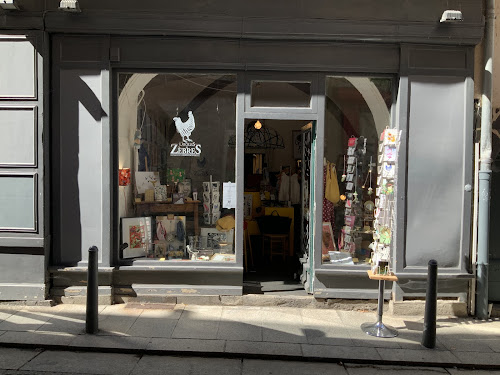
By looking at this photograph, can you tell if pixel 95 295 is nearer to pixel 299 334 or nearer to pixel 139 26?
pixel 299 334

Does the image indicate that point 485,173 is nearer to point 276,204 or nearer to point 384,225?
point 384,225

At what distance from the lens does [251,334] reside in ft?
18.6

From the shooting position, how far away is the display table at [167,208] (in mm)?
7016

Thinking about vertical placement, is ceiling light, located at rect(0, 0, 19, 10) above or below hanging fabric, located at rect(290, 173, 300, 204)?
above

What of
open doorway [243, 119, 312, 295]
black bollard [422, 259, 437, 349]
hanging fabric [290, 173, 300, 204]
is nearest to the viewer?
black bollard [422, 259, 437, 349]

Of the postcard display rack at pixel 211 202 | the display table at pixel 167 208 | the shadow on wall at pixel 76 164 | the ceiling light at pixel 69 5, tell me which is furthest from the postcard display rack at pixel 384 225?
the ceiling light at pixel 69 5

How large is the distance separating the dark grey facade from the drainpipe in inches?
6.4

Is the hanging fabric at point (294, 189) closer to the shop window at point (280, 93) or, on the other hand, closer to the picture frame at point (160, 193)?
the shop window at point (280, 93)

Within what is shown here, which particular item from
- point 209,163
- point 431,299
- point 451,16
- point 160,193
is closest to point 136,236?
point 160,193

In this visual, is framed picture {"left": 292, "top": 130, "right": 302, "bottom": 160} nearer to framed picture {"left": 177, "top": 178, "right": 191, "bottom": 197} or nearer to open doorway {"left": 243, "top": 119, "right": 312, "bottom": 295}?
open doorway {"left": 243, "top": 119, "right": 312, "bottom": 295}

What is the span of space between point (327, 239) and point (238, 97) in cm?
239

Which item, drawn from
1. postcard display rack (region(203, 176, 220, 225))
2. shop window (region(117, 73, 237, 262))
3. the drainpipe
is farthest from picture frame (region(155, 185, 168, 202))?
the drainpipe

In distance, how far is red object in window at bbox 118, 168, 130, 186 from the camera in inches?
266

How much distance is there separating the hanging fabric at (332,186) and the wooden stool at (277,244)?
1921mm
